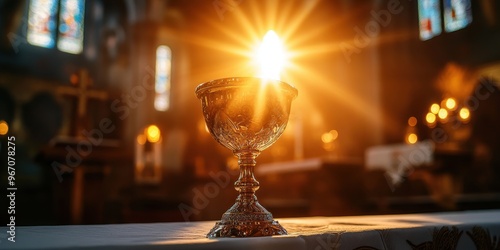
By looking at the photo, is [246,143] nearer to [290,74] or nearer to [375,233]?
[375,233]

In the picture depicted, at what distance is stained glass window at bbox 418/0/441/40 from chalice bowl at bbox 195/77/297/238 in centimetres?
991

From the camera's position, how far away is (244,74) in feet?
33.8

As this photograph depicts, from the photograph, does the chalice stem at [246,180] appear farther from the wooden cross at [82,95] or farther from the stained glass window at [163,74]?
the stained glass window at [163,74]

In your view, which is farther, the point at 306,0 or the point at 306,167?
the point at 306,0

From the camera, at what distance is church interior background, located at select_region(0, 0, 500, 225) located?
26.5 ft

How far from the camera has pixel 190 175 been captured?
1095 centimetres

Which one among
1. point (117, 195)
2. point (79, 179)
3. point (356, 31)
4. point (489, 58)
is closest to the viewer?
point (79, 179)

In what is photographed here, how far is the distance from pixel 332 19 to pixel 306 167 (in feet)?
21.7

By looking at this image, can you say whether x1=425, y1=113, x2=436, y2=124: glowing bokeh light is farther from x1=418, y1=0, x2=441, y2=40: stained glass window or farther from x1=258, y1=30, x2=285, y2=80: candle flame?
x1=258, y1=30, x2=285, y2=80: candle flame

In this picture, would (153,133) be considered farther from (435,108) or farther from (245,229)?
(245,229)

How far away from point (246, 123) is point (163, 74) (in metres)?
10.9

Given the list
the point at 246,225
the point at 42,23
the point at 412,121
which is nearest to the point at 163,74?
the point at 42,23

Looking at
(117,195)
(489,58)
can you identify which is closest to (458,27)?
(489,58)

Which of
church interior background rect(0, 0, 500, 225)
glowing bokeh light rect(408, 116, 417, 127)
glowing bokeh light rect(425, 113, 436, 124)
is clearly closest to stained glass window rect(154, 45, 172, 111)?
church interior background rect(0, 0, 500, 225)
